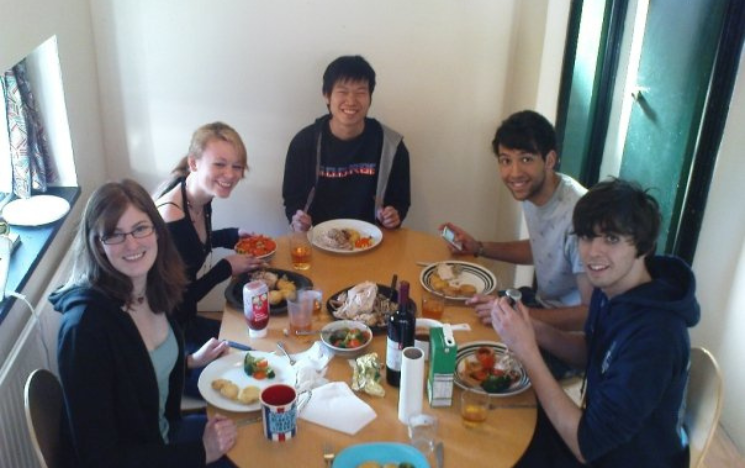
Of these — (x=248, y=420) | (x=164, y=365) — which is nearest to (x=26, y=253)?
(x=164, y=365)

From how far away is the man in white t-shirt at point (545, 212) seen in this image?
6.86 feet

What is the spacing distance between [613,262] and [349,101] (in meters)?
1.54

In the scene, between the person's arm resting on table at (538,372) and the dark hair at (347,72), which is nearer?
the person's arm resting on table at (538,372)

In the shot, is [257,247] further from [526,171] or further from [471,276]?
[526,171]

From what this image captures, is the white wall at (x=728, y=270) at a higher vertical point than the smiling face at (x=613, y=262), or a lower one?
lower

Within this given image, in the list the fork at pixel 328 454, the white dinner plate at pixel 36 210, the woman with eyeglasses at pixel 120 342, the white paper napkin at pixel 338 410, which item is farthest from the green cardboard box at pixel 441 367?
the white dinner plate at pixel 36 210

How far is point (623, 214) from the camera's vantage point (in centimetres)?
153

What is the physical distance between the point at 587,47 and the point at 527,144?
1.07 meters

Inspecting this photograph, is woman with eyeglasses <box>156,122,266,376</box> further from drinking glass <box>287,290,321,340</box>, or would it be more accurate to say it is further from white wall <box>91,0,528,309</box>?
white wall <box>91,0,528,309</box>

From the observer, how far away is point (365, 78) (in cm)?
281

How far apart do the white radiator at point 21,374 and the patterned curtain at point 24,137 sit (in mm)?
610

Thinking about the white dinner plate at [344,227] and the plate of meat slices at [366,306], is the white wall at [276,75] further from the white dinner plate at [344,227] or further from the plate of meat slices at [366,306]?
the plate of meat slices at [366,306]

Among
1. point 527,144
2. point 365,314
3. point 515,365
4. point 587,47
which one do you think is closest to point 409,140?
point 587,47

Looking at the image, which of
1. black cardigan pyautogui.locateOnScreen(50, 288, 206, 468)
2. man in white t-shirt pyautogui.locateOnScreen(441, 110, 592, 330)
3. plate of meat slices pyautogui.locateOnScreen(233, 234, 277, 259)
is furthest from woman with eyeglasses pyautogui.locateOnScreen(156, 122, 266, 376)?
man in white t-shirt pyautogui.locateOnScreen(441, 110, 592, 330)
